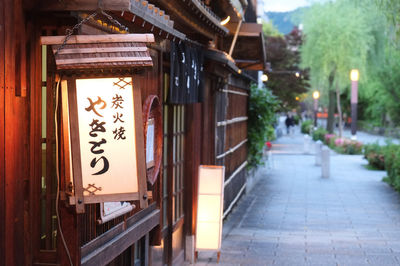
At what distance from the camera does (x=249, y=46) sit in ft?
57.2

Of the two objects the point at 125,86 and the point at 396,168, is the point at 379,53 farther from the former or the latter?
the point at 125,86

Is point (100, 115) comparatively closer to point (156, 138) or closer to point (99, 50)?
point (99, 50)

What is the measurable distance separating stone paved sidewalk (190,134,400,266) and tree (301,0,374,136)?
20.1 m

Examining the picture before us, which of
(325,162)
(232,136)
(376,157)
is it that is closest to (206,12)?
(232,136)

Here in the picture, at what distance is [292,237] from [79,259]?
922 centimetres

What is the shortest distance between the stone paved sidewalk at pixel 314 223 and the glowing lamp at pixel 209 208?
0.49 metres

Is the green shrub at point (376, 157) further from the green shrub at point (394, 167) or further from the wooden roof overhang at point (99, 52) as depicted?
the wooden roof overhang at point (99, 52)

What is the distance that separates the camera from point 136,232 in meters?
7.25

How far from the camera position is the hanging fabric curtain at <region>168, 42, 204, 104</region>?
346 inches

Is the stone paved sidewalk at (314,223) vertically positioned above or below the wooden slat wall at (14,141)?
below

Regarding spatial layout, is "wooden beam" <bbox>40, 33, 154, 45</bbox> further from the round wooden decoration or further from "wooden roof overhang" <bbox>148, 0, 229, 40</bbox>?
"wooden roof overhang" <bbox>148, 0, 229, 40</bbox>

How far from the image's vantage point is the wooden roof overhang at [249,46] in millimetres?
15375

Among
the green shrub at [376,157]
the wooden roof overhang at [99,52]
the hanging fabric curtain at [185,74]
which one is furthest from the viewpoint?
the green shrub at [376,157]

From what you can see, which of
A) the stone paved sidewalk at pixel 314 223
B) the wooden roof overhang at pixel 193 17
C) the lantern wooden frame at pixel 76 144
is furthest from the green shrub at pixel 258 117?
the lantern wooden frame at pixel 76 144
